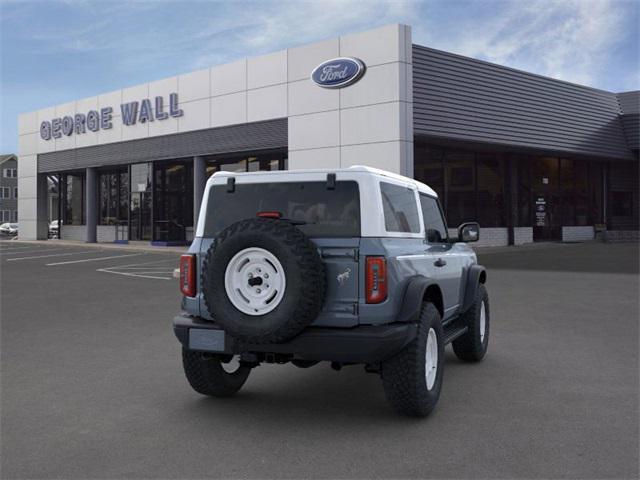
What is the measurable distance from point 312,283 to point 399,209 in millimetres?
1242

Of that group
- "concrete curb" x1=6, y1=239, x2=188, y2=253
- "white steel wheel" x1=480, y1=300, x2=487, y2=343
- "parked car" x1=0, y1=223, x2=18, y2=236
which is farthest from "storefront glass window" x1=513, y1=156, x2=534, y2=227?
"parked car" x1=0, y1=223, x2=18, y2=236

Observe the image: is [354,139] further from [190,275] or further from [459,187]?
[190,275]

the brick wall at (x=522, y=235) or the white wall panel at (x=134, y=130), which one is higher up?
the white wall panel at (x=134, y=130)

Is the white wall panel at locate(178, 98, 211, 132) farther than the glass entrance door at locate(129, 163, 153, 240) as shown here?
No

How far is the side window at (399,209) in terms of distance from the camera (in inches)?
195

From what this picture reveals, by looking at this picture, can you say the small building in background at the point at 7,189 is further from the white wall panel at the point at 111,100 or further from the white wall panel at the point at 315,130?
the white wall panel at the point at 315,130

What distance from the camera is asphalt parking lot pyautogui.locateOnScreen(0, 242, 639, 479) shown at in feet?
12.8

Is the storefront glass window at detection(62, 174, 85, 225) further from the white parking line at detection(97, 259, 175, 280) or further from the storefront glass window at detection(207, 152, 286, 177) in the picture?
the white parking line at detection(97, 259, 175, 280)

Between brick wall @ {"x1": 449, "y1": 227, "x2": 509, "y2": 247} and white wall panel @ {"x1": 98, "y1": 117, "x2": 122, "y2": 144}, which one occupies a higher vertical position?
white wall panel @ {"x1": 98, "y1": 117, "x2": 122, "y2": 144}

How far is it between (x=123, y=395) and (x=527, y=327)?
5.51 m

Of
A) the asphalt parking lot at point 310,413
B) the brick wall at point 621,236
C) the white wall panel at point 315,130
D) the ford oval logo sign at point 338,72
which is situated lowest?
the asphalt parking lot at point 310,413

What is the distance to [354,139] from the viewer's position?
2220cm

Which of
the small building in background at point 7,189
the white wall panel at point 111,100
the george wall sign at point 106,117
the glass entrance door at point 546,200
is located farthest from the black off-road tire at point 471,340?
the small building in background at point 7,189

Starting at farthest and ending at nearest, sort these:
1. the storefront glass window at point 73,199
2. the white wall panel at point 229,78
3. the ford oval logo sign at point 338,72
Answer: the storefront glass window at point 73,199, the white wall panel at point 229,78, the ford oval logo sign at point 338,72
